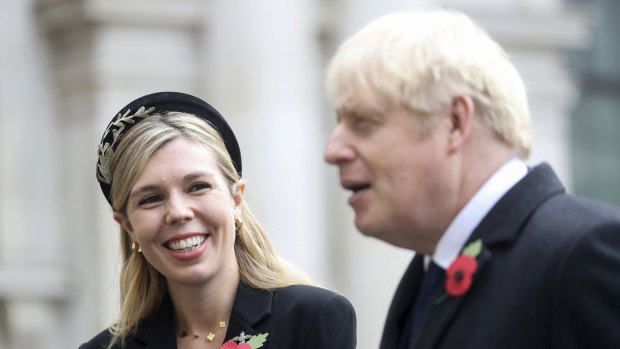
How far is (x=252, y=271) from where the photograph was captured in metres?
4.07

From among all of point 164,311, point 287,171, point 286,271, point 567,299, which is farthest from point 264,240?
point 287,171

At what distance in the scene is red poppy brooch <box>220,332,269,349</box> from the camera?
387 cm

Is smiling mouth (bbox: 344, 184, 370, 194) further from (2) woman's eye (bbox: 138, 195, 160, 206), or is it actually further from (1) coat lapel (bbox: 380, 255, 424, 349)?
(2) woman's eye (bbox: 138, 195, 160, 206)

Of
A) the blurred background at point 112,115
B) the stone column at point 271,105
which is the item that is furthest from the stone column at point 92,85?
the stone column at point 271,105

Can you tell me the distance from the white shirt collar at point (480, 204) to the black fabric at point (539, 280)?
0.05ft

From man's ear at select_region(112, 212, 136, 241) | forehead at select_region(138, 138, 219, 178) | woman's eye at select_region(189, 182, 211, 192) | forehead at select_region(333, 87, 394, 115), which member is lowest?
man's ear at select_region(112, 212, 136, 241)

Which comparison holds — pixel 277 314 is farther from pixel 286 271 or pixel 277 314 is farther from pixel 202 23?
pixel 202 23

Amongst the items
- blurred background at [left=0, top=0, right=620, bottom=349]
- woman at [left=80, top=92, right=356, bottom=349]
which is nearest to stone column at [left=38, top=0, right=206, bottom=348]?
blurred background at [left=0, top=0, right=620, bottom=349]

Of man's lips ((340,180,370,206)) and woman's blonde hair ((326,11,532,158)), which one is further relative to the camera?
man's lips ((340,180,370,206))

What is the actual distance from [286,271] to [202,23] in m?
6.06

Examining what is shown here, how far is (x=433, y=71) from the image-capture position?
2975 mm

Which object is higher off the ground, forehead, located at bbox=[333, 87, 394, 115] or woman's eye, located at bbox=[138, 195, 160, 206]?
forehead, located at bbox=[333, 87, 394, 115]

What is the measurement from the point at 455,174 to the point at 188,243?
42.6 inches

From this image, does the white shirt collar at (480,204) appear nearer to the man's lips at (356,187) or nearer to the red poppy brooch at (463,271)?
the red poppy brooch at (463,271)
